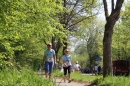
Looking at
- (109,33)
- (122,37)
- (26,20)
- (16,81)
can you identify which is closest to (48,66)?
(109,33)

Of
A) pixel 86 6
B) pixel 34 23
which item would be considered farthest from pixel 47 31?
pixel 86 6

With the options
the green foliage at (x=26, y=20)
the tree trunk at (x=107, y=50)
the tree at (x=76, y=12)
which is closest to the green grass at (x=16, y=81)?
the green foliage at (x=26, y=20)

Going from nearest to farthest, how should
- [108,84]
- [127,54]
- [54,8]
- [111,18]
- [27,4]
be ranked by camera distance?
[27,4] < [54,8] < [108,84] < [111,18] < [127,54]

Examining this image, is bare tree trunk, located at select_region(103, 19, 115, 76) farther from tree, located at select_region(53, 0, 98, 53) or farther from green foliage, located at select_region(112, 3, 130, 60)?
green foliage, located at select_region(112, 3, 130, 60)

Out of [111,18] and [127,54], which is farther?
[127,54]

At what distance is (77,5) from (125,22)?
59.2ft

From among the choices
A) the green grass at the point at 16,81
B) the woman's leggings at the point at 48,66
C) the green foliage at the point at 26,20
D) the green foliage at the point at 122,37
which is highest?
the green foliage at the point at 122,37

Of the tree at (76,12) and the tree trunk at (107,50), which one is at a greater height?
the tree at (76,12)

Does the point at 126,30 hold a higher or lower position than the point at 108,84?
higher

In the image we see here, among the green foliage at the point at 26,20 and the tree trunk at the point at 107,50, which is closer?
the green foliage at the point at 26,20

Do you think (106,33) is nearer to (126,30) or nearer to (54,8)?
(54,8)

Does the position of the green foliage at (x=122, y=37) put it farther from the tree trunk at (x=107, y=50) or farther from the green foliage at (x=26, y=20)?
the green foliage at (x=26, y=20)

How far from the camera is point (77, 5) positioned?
92.8ft

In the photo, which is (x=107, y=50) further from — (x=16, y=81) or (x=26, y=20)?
(x=16, y=81)
